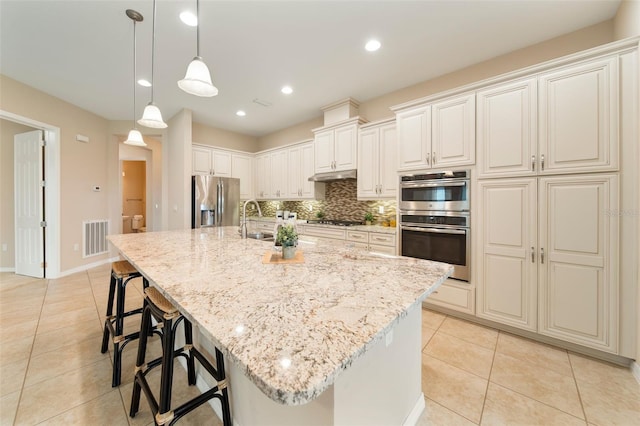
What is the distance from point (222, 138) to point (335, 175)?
3.01 meters

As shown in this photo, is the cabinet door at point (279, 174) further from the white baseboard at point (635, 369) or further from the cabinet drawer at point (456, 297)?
the white baseboard at point (635, 369)

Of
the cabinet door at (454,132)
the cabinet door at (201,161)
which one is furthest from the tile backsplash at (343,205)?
the cabinet door at (201,161)

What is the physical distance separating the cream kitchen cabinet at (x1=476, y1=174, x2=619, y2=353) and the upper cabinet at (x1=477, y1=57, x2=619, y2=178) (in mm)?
158

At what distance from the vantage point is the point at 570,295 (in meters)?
2.07

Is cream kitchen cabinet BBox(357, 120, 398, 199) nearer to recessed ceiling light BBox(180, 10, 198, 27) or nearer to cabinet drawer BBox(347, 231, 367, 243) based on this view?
cabinet drawer BBox(347, 231, 367, 243)

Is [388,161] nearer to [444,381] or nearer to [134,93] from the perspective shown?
Answer: [444,381]

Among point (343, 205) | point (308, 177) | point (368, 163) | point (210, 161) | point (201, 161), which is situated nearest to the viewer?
point (368, 163)

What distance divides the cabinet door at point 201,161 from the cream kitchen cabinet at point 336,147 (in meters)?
2.16

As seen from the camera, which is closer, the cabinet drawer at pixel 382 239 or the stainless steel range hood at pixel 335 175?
the cabinet drawer at pixel 382 239

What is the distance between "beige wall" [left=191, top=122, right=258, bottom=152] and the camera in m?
5.01

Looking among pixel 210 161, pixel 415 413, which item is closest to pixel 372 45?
pixel 415 413

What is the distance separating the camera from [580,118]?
2027 millimetres

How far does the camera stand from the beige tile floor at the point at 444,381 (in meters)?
1.47

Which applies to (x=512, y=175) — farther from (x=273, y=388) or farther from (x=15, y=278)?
(x=15, y=278)
